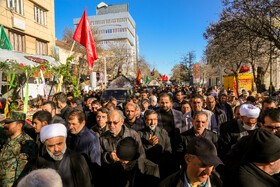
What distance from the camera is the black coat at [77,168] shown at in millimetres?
2312

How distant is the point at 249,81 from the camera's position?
21.6m

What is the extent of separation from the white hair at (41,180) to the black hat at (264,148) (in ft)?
5.90

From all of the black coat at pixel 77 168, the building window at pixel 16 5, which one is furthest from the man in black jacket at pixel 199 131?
the building window at pixel 16 5

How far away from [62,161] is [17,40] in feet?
60.4

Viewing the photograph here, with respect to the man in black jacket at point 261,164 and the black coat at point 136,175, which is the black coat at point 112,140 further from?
the man in black jacket at point 261,164

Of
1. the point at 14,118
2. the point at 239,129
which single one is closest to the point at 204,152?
the point at 239,129

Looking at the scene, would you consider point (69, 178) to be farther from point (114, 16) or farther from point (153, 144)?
point (114, 16)

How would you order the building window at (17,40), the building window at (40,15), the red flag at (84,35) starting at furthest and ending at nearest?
the building window at (40,15)
the building window at (17,40)
the red flag at (84,35)

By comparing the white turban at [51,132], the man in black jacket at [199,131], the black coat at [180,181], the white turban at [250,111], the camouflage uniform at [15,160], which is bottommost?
the camouflage uniform at [15,160]

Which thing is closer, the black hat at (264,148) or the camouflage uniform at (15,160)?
the black hat at (264,148)

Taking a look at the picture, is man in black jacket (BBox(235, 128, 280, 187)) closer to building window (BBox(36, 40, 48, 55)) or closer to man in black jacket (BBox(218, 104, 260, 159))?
man in black jacket (BBox(218, 104, 260, 159))

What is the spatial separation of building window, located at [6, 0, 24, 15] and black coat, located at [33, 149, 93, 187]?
1828 cm

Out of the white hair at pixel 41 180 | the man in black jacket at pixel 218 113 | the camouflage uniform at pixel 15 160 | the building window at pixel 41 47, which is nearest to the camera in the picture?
the white hair at pixel 41 180

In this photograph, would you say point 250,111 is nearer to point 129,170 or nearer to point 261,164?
point 261,164
